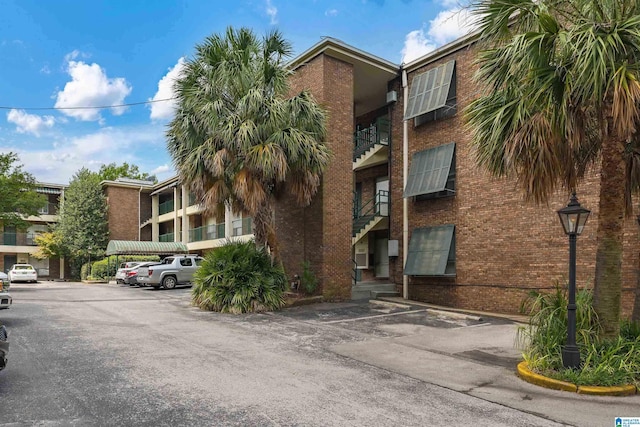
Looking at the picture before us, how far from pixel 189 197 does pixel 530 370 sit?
2991 centimetres

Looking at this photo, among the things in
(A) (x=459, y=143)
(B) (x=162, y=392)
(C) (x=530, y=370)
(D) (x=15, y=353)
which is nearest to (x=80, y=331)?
(D) (x=15, y=353)

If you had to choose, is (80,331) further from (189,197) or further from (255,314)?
(189,197)

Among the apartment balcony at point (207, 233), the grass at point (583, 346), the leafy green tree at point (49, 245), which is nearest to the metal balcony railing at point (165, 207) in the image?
the apartment balcony at point (207, 233)

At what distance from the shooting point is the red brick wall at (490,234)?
11.6m

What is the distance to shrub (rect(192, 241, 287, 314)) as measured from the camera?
1347 centimetres

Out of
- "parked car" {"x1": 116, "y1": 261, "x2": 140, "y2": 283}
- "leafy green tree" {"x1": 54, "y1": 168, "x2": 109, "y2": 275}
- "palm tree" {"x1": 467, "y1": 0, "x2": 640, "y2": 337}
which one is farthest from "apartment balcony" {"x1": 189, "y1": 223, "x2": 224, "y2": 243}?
"palm tree" {"x1": 467, "y1": 0, "x2": 640, "y2": 337}

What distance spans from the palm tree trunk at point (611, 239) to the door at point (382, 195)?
448 inches

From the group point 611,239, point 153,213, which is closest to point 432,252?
point 611,239

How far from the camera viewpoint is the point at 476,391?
6.15 m

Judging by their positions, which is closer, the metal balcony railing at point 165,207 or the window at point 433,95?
the window at point 433,95

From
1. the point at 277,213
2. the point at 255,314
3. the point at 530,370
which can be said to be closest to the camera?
the point at 530,370

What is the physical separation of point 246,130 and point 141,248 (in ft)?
67.7

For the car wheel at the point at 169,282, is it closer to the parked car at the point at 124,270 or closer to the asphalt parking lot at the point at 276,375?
the parked car at the point at 124,270

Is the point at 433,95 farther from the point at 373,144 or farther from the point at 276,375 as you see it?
the point at 276,375
